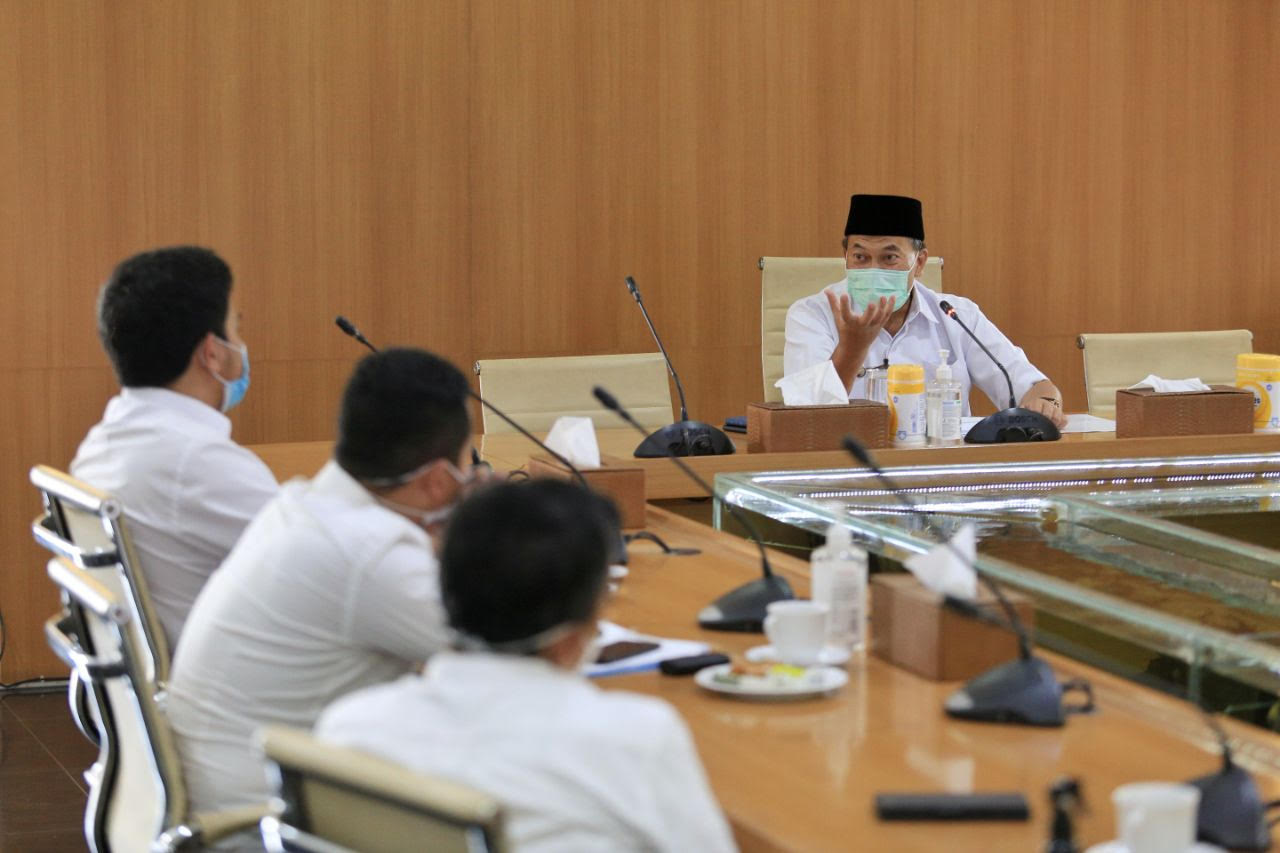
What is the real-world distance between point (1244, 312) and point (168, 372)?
4.64 meters

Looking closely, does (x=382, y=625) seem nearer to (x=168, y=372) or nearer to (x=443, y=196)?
(x=168, y=372)

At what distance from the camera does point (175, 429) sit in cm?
230

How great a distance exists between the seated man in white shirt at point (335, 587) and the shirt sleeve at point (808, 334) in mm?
2435

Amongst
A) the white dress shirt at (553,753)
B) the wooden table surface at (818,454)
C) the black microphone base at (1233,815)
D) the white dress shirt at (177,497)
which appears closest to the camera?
the white dress shirt at (553,753)

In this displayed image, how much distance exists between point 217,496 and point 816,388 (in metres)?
1.63

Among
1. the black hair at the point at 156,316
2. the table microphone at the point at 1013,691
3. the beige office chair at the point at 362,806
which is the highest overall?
the black hair at the point at 156,316

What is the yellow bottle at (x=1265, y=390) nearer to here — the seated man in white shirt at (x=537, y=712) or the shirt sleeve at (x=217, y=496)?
the shirt sleeve at (x=217, y=496)

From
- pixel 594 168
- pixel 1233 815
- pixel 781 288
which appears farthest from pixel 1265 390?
pixel 1233 815

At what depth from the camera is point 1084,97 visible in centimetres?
562

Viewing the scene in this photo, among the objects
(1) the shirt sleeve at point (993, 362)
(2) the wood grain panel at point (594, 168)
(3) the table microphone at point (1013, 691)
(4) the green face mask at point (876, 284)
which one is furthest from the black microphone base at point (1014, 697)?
(2) the wood grain panel at point (594, 168)

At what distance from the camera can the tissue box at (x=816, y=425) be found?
134 inches

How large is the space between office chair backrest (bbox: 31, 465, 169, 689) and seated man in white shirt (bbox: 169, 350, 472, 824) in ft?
0.50

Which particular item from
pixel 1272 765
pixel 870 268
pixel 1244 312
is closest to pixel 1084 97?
pixel 1244 312

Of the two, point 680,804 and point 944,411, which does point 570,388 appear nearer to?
point 944,411
